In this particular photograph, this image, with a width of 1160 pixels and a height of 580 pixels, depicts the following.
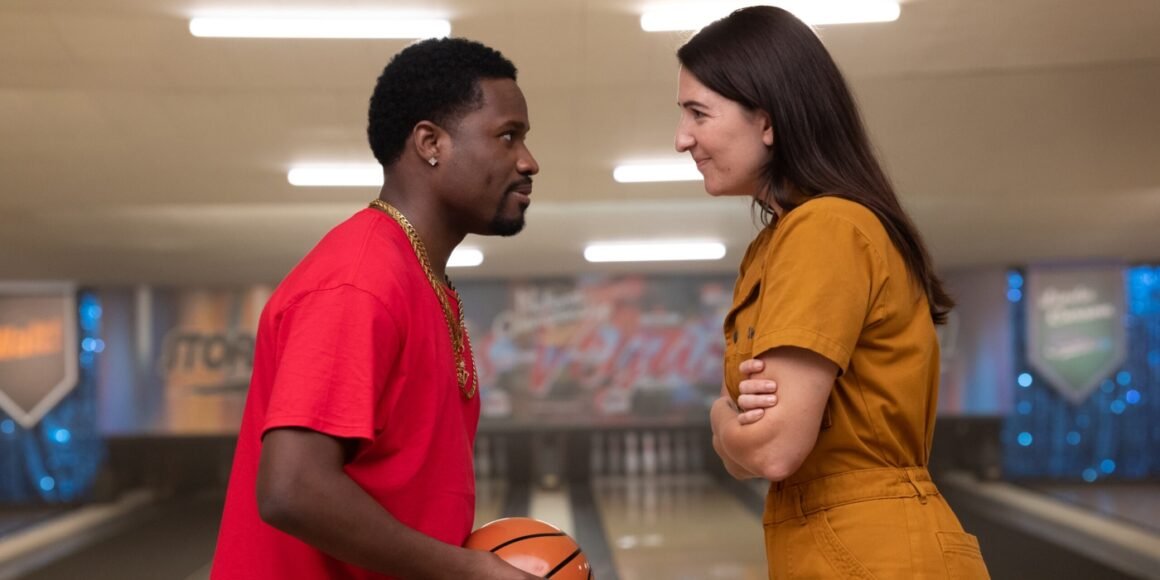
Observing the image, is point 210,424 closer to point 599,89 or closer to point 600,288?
point 600,288

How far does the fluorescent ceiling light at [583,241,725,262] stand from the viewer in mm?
10297

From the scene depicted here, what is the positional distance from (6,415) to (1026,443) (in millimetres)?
11411

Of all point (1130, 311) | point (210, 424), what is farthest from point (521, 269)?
point (1130, 311)

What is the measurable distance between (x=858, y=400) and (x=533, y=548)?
0.47 metres


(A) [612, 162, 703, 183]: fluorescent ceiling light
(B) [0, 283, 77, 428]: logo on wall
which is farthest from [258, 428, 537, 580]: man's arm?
(B) [0, 283, 77, 428]: logo on wall

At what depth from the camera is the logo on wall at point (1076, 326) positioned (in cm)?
1195

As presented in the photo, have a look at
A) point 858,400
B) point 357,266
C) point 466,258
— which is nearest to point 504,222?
point 357,266

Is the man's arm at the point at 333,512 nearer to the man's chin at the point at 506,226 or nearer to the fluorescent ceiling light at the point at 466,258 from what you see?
the man's chin at the point at 506,226

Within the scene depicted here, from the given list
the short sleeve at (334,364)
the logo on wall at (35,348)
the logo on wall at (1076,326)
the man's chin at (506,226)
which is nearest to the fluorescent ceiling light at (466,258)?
the logo on wall at (35,348)

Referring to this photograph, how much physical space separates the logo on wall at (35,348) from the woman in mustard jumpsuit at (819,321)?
12.2 meters

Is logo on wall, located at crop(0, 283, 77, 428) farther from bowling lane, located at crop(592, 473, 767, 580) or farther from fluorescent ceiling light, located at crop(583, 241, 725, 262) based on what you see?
bowling lane, located at crop(592, 473, 767, 580)

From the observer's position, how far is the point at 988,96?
212 inches

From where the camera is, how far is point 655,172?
273 inches

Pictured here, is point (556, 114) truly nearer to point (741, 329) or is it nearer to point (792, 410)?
point (741, 329)
